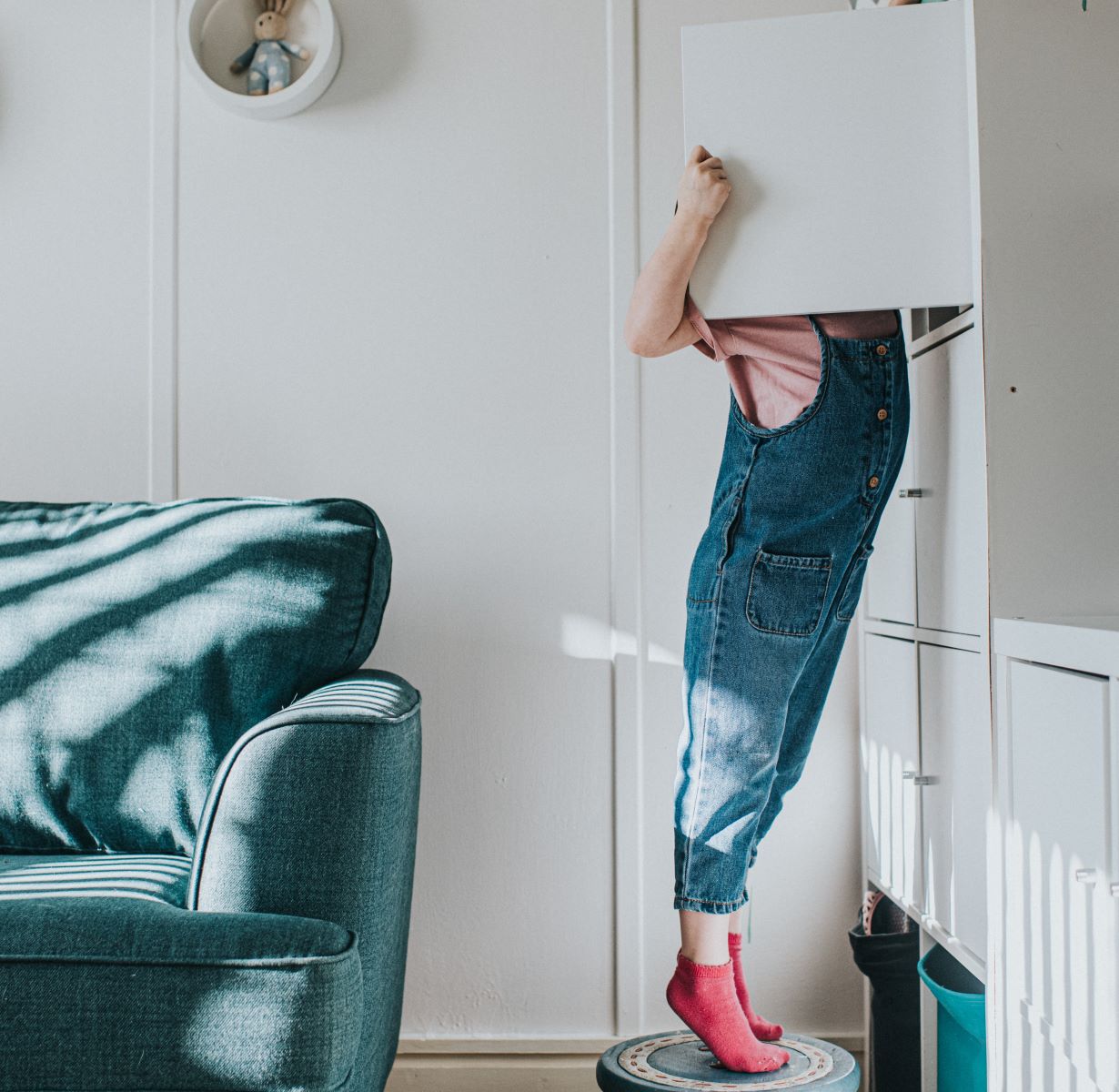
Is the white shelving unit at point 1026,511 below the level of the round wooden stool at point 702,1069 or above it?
above

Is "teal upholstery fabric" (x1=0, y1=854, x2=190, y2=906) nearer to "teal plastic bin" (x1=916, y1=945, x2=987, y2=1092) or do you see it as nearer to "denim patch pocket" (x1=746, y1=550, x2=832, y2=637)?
"denim patch pocket" (x1=746, y1=550, x2=832, y2=637)

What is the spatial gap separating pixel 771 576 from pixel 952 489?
239 millimetres

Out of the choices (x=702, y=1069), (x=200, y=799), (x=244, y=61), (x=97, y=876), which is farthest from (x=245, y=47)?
(x=702, y=1069)

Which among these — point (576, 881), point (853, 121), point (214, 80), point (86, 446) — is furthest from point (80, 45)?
point (576, 881)

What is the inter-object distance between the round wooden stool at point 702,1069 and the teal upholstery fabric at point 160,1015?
1.87 feet

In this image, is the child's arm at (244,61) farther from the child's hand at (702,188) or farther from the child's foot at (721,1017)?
the child's foot at (721,1017)

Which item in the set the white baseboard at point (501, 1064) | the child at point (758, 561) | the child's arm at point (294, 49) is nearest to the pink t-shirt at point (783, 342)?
the child at point (758, 561)

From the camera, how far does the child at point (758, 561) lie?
4.13 ft

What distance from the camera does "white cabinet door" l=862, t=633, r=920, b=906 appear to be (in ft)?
4.55

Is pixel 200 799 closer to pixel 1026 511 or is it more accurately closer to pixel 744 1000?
pixel 744 1000

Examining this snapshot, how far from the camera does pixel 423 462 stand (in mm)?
1717

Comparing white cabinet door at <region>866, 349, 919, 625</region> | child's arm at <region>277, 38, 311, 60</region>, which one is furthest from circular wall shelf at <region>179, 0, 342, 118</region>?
white cabinet door at <region>866, 349, 919, 625</region>

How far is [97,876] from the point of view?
1.13 m

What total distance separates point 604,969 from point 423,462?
0.89 m
